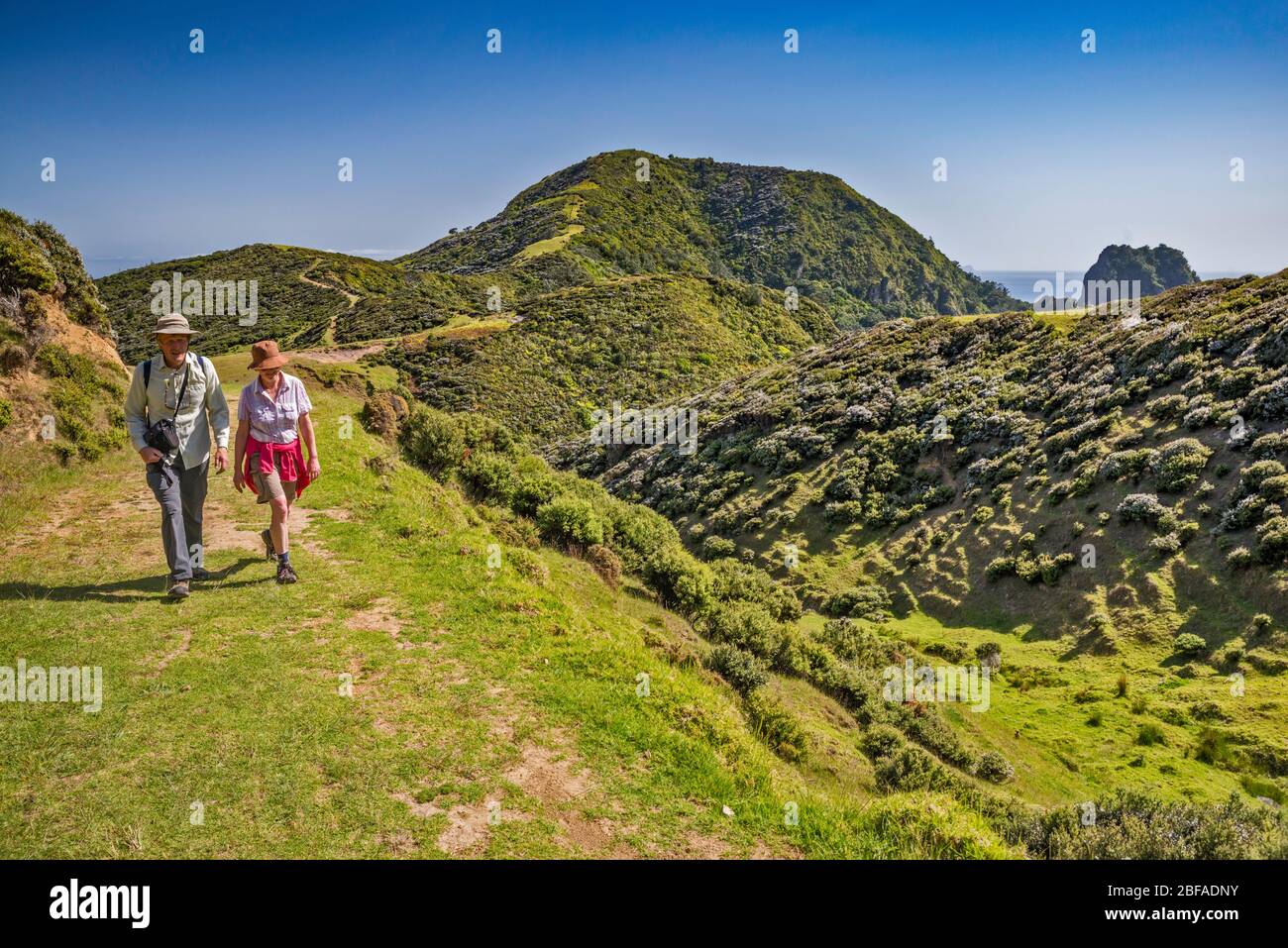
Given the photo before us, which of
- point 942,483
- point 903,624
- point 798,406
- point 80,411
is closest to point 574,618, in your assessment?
point 80,411

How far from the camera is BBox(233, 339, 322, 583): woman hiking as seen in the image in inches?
303

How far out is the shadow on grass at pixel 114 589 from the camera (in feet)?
23.9

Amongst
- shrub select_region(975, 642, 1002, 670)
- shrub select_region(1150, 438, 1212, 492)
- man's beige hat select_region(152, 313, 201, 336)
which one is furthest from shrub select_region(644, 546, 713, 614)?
shrub select_region(1150, 438, 1212, 492)

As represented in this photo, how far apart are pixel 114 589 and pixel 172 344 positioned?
120 inches

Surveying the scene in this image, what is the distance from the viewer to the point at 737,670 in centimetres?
1112

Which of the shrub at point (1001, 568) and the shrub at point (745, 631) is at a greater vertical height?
the shrub at point (745, 631)

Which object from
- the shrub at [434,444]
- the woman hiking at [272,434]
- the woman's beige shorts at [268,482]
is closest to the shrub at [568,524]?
the shrub at [434,444]

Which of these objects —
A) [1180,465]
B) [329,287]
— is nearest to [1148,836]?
[1180,465]

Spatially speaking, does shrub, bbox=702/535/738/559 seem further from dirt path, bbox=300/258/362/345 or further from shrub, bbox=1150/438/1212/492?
dirt path, bbox=300/258/362/345

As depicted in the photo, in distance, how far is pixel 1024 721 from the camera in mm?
16547

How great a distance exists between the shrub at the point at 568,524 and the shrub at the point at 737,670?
568 centimetres

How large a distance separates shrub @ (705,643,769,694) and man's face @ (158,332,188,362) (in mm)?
8804

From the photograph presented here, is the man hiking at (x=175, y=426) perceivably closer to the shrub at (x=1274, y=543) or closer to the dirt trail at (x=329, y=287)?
the shrub at (x=1274, y=543)
